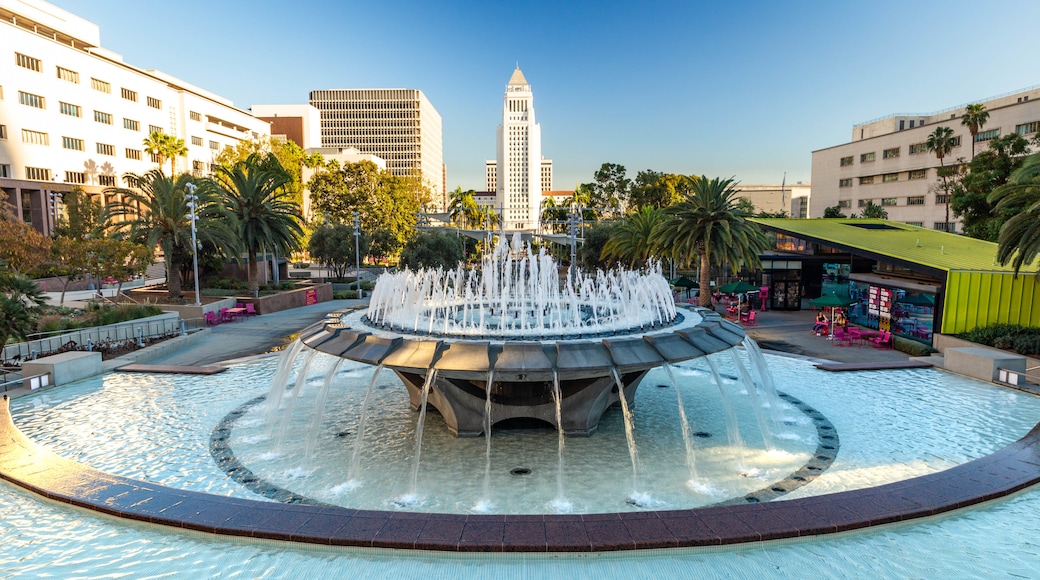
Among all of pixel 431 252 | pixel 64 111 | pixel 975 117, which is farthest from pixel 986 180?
pixel 64 111

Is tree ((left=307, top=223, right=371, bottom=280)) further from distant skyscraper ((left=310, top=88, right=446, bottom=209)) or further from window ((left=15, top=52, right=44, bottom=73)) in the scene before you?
distant skyscraper ((left=310, top=88, right=446, bottom=209))

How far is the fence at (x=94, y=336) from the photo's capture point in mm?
16312

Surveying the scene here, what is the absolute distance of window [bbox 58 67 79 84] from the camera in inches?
1927

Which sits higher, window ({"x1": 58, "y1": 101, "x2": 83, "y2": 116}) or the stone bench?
window ({"x1": 58, "y1": 101, "x2": 83, "y2": 116})

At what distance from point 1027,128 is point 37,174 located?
84.7 m

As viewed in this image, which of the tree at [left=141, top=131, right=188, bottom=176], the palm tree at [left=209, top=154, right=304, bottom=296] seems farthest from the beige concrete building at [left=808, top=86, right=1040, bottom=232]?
the tree at [left=141, top=131, right=188, bottom=176]

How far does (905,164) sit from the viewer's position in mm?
58406

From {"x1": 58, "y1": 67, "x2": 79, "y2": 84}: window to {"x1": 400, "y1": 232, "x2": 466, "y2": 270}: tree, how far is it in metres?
35.8

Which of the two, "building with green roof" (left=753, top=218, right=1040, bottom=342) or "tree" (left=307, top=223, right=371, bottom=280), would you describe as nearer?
"building with green roof" (left=753, top=218, right=1040, bottom=342)

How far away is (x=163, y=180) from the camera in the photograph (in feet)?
97.1

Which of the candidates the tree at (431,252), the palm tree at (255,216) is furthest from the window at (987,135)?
the palm tree at (255,216)

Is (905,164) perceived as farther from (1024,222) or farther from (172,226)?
(172,226)

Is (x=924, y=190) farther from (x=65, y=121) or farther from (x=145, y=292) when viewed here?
(x=65, y=121)

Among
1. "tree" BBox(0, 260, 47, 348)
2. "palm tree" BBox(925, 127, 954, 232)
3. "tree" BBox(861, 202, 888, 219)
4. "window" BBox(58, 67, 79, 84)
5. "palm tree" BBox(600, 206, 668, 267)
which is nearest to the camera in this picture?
"tree" BBox(0, 260, 47, 348)
